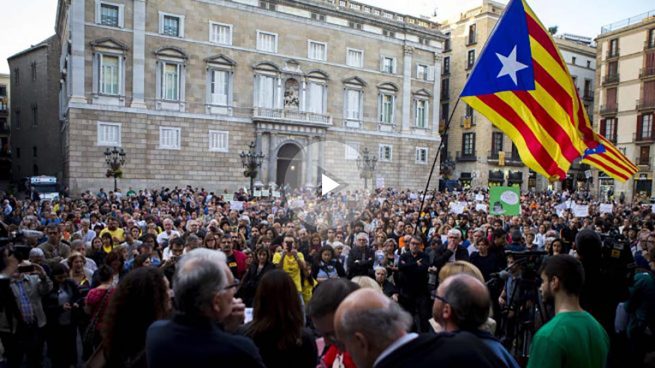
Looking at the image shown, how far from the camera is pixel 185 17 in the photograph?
28625 millimetres

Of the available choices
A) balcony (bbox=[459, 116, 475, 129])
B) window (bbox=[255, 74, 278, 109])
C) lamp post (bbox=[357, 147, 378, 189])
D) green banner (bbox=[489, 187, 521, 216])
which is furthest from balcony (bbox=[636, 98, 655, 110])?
green banner (bbox=[489, 187, 521, 216])

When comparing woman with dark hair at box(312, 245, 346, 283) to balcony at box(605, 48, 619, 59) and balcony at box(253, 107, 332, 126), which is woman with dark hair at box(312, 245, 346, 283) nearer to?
balcony at box(253, 107, 332, 126)

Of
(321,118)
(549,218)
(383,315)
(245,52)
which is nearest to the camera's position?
(383,315)

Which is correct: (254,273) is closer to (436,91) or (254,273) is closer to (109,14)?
(109,14)

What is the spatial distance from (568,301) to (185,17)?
30.0m

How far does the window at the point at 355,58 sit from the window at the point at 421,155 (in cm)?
874

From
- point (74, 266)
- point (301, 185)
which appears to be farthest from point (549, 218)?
point (301, 185)

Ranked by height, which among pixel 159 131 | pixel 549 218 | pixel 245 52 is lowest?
pixel 549 218

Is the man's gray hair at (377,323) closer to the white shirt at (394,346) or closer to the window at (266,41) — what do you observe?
the white shirt at (394,346)

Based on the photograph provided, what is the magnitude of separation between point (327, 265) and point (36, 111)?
44.8 metres

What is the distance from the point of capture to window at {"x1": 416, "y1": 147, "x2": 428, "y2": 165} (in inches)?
1505

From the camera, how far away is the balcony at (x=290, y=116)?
3094 centimetres

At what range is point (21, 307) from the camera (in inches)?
186

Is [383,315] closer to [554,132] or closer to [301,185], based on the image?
Answer: [554,132]
